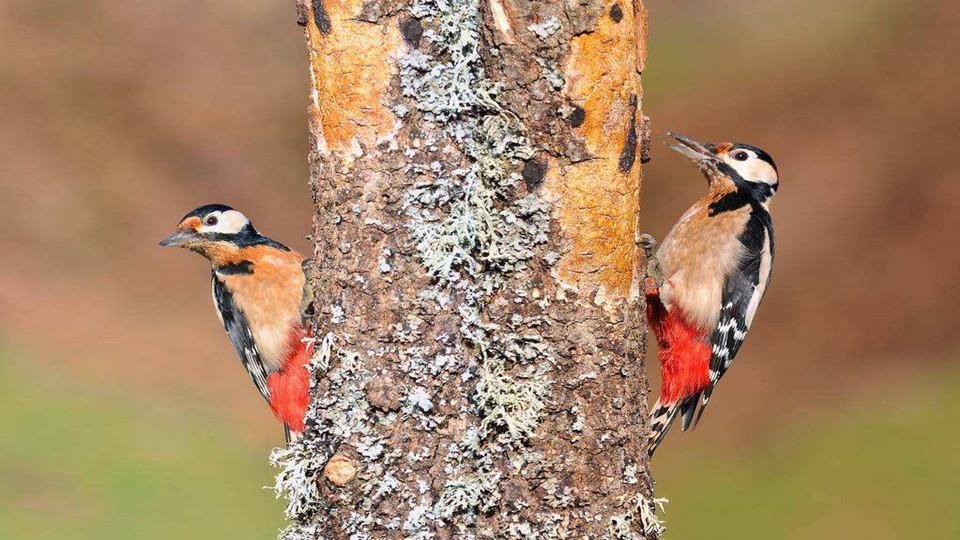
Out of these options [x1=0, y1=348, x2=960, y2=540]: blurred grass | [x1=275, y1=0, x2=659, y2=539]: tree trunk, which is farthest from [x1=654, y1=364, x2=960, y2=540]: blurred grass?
[x1=275, y1=0, x2=659, y2=539]: tree trunk

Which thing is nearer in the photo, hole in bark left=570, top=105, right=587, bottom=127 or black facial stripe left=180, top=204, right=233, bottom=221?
hole in bark left=570, top=105, right=587, bottom=127

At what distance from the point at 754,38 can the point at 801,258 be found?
1.68 m

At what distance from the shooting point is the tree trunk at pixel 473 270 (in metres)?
1.99

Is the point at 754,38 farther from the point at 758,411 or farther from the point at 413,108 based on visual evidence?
the point at 413,108

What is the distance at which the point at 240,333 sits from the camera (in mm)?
3307

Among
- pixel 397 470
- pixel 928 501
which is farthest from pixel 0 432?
pixel 928 501

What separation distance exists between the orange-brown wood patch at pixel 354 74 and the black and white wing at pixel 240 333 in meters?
1.32

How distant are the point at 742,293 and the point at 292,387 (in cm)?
146

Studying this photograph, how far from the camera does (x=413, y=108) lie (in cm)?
202

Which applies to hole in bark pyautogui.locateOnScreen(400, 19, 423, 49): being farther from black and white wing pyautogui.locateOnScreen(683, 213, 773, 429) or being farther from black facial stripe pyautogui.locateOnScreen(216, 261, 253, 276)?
black and white wing pyautogui.locateOnScreen(683, 213, 773, 429)

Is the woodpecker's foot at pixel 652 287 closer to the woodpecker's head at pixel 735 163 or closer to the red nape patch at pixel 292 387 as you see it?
the woodpecker's head at pixel 735 163

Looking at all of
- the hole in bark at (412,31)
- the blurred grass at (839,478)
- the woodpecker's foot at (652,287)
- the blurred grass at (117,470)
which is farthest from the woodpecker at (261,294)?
the blurred grass at (839,478)

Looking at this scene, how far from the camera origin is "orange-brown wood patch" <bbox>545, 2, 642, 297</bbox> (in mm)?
2023

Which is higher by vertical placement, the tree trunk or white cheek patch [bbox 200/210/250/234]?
white cheek patch [bbox 200/210/250/234]
